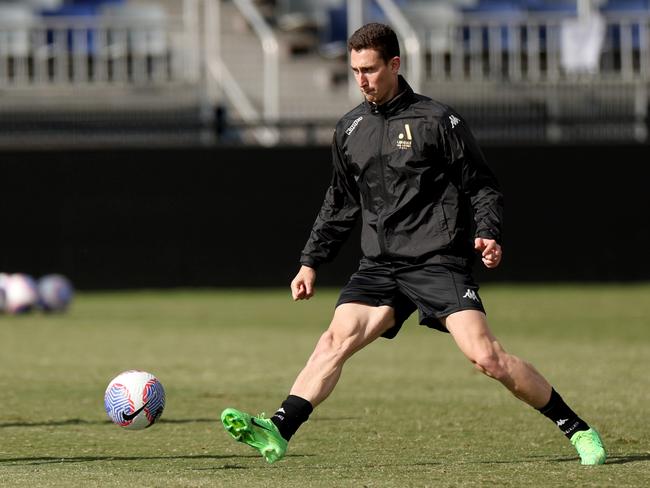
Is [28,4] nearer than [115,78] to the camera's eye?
No

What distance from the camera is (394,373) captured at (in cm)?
1219

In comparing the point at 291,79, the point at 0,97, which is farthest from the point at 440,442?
the point at 291,79

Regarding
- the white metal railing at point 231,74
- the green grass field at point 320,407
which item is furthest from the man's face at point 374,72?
the white metal railing at point 231,74

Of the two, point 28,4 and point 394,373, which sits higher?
point 28,4

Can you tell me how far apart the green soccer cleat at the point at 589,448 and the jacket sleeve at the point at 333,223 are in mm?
1521

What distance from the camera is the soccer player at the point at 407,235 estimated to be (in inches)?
276

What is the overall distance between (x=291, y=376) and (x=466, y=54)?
14297mm

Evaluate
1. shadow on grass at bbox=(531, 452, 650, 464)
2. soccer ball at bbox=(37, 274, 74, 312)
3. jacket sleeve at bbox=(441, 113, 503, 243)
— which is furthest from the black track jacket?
soccer ball at bbox=(37, 274, 74, 312)

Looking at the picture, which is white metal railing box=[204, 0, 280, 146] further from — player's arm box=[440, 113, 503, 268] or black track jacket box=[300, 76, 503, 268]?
player's arm box=[440, 113, 503, 268]

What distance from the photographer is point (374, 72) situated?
7035 mm

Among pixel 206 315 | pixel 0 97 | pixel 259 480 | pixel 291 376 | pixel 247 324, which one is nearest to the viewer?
pixel 259 480

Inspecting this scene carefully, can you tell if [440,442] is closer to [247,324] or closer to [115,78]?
[247,324]

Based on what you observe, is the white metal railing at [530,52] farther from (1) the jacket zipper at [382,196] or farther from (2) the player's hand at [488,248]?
(2) the player's hand at [488,248]

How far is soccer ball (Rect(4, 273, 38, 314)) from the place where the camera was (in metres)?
18.1
